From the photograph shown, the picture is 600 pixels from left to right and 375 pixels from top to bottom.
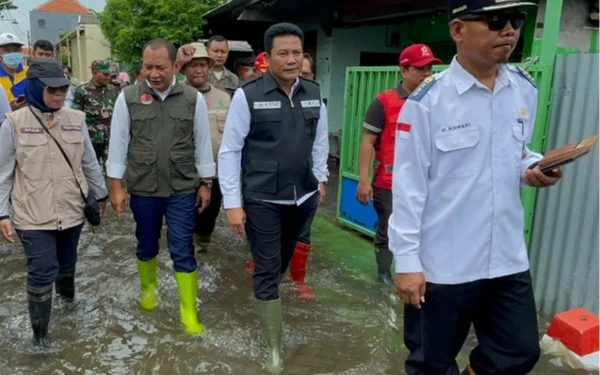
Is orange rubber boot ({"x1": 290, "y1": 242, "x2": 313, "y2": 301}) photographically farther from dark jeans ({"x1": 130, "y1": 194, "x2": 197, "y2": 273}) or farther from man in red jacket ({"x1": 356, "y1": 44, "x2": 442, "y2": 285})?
dark jeans ({"x1": 130, "y1": 194, "x2": 197, "y2": 273})

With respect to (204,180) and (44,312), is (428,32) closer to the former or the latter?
(204,180)

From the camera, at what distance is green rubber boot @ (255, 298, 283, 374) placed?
338 centimetres

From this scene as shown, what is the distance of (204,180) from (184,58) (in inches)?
49.6

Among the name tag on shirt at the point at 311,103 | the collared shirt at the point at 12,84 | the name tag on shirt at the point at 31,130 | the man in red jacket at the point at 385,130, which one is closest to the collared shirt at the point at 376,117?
the man in red jacket at the point at 385,130

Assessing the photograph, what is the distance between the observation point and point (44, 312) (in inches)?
141

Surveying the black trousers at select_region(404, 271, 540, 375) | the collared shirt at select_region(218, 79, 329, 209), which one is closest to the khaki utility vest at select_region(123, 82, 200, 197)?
the collared shirt at select_region(218, 79, 329, 209)

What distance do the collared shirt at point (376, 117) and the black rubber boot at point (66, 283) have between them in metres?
2.49

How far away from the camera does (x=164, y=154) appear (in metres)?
3.82

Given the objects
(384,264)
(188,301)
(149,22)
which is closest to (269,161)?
(188,301)

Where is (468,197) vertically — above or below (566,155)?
below

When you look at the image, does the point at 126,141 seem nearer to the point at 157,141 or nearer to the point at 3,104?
the point at 157,141

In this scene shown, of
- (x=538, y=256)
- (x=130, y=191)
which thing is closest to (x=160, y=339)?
(x=130, y=191)

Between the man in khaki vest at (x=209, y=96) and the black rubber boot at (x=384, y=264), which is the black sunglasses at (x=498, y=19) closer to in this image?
the black rubber boot at (x=384, y=264)

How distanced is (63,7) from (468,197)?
74756 mm
